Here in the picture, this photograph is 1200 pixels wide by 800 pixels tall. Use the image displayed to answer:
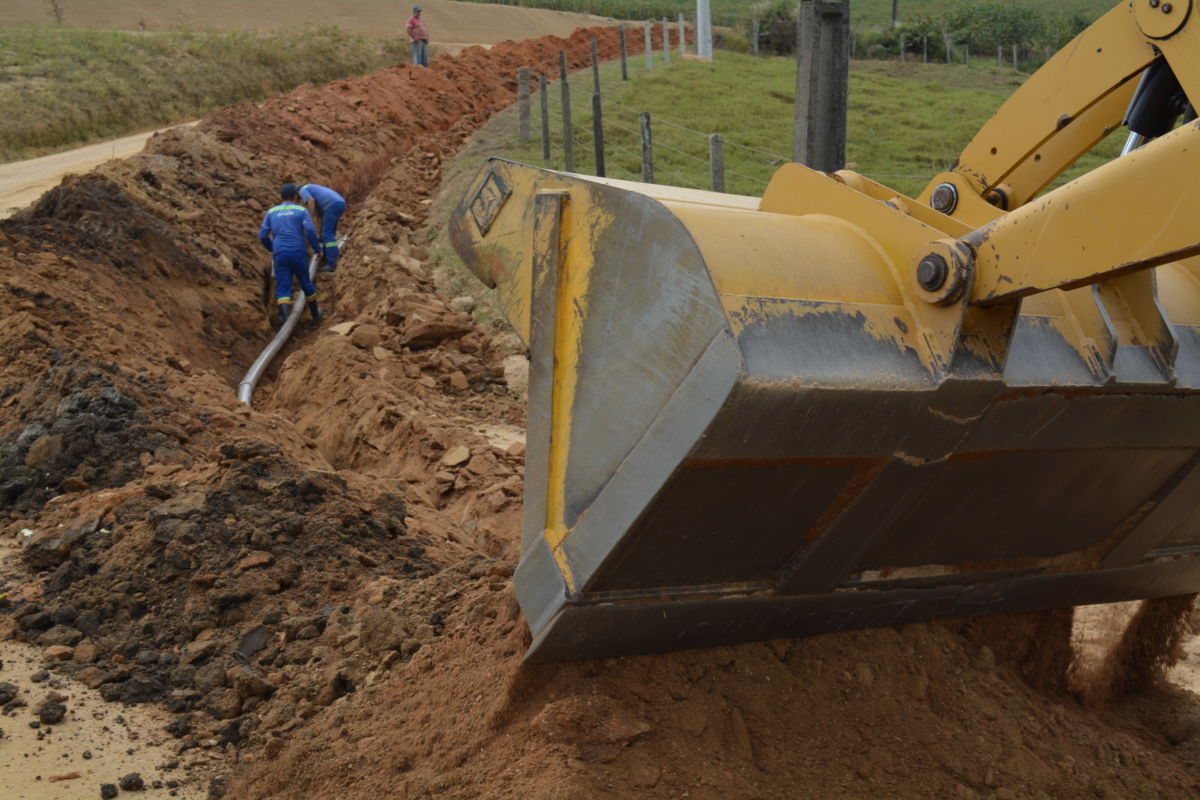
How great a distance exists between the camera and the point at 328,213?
13219mm

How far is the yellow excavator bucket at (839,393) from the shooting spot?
2.93 metres

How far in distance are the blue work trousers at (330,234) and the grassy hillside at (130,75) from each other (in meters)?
8.76

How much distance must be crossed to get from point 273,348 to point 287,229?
1.48 metres

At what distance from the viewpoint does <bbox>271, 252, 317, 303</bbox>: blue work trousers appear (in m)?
11.6

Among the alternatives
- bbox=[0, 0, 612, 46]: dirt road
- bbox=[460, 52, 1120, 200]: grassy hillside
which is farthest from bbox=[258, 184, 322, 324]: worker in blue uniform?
bbox=[0, 0, 612, 46]: dirt road

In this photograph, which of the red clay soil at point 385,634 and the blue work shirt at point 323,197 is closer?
the red clay soil at point 385,634

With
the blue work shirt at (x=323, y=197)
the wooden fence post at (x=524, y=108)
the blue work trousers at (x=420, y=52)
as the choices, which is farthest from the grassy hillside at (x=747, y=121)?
the blue work shirt at (x=323, y=197)

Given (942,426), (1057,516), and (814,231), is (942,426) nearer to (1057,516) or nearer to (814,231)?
(814,231)

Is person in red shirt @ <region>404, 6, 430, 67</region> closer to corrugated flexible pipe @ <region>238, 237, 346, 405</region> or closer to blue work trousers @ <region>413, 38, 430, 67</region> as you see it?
blue work trousers @ <region>413, 38, 430, 67</region>

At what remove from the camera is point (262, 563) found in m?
5.04

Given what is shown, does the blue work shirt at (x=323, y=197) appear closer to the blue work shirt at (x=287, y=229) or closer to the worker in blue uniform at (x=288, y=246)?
the worker in blue uniform at (x=288, y=246)

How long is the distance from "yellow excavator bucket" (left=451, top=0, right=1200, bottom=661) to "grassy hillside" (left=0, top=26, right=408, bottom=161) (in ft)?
60.6

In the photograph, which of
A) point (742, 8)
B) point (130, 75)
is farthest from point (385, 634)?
point (742, 8)

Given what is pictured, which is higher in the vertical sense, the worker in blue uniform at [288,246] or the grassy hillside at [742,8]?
the worker in blue uniform at [288,246]
